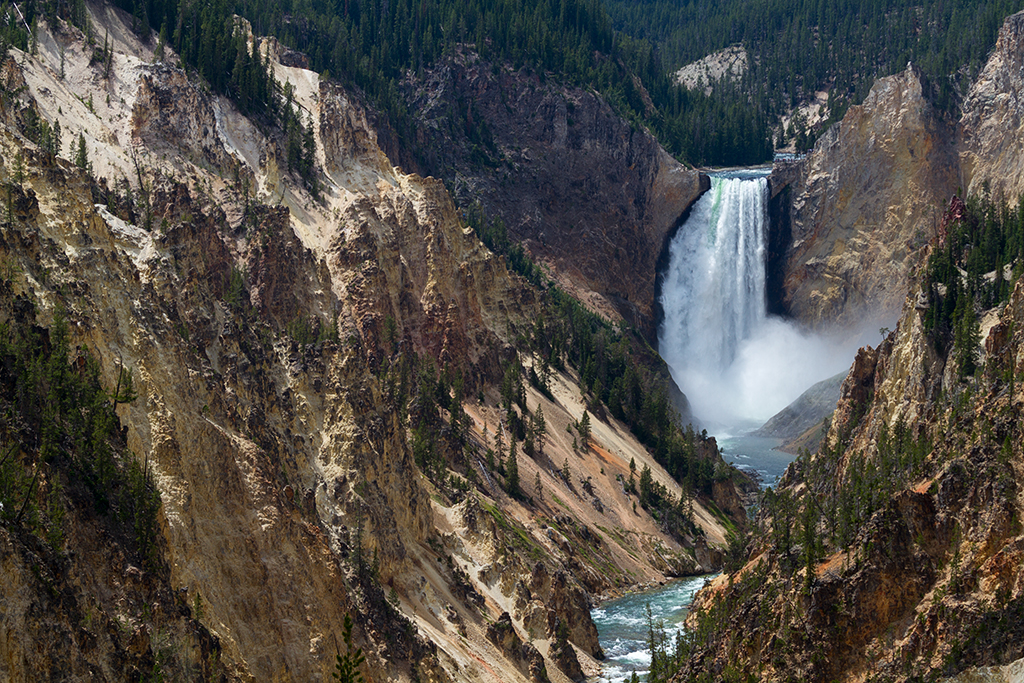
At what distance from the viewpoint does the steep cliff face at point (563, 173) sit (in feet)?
497

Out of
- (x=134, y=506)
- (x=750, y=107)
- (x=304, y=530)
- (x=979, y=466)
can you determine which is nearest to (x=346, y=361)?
(x=304, y=530)

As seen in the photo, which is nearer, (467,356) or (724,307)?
(467,356)

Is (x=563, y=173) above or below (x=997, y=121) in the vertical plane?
below

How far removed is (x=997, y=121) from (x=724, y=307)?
1594 inches

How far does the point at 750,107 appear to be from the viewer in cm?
19812

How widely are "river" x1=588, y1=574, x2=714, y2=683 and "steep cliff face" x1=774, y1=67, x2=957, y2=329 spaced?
73.4 meters

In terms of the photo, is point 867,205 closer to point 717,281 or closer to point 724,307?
point 717,281

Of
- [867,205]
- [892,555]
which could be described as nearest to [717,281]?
[867,205]

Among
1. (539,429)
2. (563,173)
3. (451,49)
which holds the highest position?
(451,49)

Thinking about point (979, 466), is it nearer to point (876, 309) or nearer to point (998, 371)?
point (998, 371)

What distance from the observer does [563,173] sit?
6211 inches

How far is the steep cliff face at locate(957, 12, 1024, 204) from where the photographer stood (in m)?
134

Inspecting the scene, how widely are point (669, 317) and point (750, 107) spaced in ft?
178

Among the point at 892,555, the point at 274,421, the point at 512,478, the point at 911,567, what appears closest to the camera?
the point at 911,567
